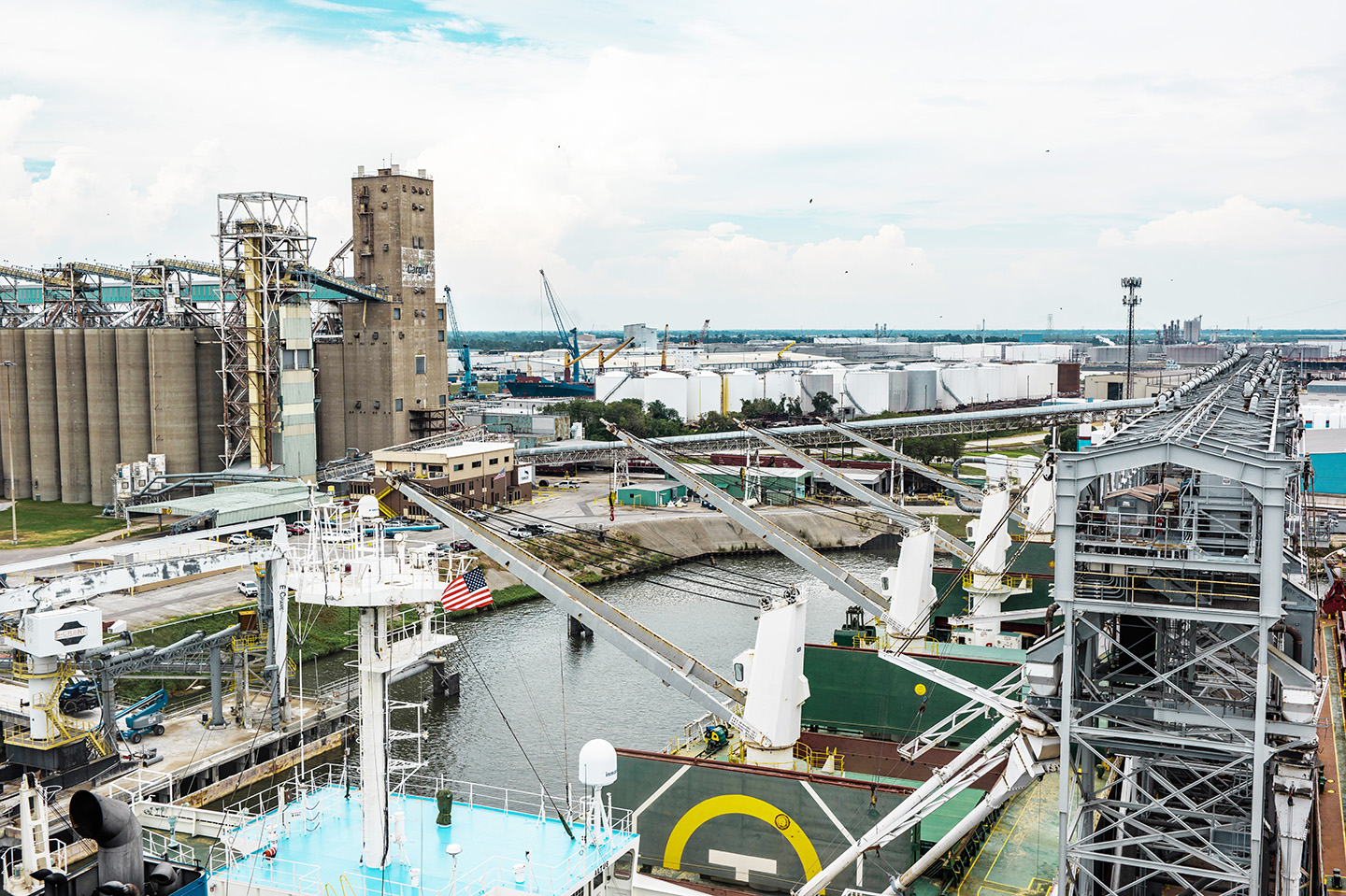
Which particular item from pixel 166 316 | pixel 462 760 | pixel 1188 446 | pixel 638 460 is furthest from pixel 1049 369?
pixel 1188 446

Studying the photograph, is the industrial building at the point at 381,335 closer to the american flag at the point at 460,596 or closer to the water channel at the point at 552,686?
Answer: the water channel at the point at 552,686

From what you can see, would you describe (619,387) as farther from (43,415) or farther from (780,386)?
(43,415)

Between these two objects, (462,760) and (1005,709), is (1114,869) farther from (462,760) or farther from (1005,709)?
(462,760)

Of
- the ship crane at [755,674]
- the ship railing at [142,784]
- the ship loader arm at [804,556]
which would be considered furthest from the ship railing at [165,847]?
the ship loader arm at [804,556]

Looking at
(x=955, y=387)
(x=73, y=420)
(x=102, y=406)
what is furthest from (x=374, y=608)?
(x=955, y=387)

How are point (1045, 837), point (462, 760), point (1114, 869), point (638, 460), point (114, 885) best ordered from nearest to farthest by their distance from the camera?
1. point (114, 885)
2. point (1114, 869)
3. point (1045, 837)
4. point (462, 760)
5. point (638, 460)

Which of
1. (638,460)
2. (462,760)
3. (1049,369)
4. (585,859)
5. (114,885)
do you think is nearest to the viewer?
(114,885)
